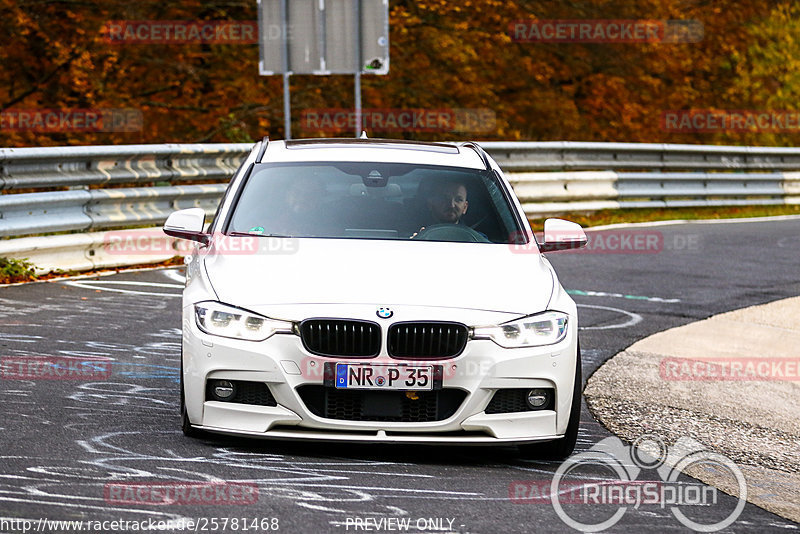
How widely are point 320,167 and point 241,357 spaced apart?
1.86 meters

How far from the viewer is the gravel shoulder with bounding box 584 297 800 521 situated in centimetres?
675

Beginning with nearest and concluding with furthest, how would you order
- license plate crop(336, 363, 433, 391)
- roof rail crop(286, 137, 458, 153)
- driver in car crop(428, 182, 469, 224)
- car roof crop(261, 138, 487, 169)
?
license plate crop(336, 363, 433, 391) → driver in car crop(428, 182, 469, 224) → car roof crop(261, 138, 487, 169) → roof rail crop(286, 137, 458, 153)

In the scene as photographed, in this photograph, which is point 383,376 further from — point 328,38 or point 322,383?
point 328,38

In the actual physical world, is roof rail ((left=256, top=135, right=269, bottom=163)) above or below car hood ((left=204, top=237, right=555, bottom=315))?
above

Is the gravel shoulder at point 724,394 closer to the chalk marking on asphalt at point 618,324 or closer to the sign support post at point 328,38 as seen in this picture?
the chalk marking on asphalt at point 618,324

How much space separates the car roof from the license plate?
200 centimetres

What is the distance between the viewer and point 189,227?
7.17 metres

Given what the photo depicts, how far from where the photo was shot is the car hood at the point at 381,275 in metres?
6.11

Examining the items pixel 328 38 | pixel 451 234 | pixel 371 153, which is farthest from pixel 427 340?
pixel 328 38

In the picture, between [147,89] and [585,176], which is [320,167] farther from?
[147,89]

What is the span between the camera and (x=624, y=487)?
5.87m

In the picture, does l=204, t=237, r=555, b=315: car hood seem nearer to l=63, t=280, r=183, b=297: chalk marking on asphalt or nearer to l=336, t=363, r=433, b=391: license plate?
l=336, t=363, r=433, b=391: license plate

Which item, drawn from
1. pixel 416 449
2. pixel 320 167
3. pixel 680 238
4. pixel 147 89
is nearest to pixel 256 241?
pixel 320 167

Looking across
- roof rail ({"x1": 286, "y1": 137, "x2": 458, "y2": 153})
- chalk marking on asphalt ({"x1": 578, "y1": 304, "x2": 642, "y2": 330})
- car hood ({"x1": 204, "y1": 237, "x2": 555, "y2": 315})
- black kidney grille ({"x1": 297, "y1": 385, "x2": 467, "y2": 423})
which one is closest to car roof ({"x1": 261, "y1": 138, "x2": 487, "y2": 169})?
roof rail ({"x1": 286, "y1": 137, "x2": 458, "y2": 153})
